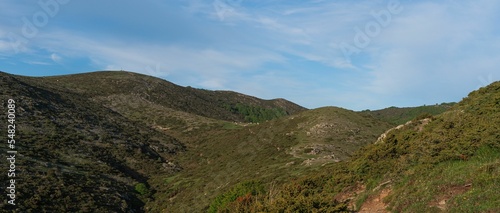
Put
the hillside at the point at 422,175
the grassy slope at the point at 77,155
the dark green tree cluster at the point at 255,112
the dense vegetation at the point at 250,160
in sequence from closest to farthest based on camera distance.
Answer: the hillside at the point at 422,175 → the dense vegetation at the point at 250,160 → the grassy slope at the point at 77,155 → the dark green tree cluster at the point at 255,112

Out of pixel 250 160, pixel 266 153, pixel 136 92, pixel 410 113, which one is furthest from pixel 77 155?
pixel 410 113

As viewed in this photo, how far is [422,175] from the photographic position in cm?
1681

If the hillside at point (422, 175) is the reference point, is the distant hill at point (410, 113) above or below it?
above

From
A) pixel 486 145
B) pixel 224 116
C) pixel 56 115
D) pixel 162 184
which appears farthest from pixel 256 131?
pixel 224 116

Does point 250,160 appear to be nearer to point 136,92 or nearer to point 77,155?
point 77,155

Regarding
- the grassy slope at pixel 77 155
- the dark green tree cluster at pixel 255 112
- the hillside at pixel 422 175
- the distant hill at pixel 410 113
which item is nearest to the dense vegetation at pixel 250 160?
the hillside at pixel 422 175

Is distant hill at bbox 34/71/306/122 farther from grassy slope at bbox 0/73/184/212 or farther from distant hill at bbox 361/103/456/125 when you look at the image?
distant hill at bbox 361/103/456/125

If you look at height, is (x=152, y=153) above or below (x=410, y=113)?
below

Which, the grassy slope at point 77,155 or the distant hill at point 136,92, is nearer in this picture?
the grassy slope at point 77,155

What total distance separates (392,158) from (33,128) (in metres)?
52.9

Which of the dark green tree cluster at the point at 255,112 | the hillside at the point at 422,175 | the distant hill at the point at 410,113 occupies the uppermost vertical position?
the dark green tree cluster at the point at 255,112

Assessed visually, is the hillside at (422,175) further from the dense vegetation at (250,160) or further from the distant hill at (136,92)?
the distant hill at (136,92)

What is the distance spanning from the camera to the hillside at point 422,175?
1327 cm

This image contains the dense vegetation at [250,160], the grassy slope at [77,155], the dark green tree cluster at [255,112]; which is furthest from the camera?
the dark green tree cluster at [255,112]
